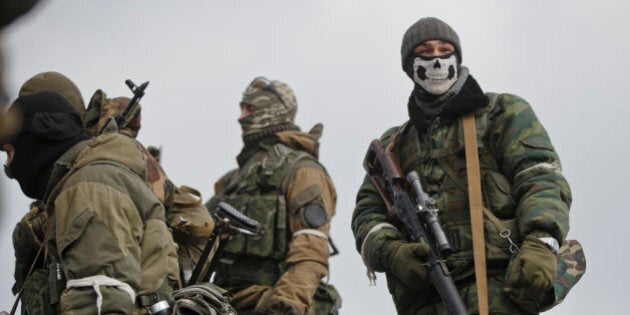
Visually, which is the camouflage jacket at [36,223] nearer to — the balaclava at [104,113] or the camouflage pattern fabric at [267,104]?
the balaclava at [104,113]

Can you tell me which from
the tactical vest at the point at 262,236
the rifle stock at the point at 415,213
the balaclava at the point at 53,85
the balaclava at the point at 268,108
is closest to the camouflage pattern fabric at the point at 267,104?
the balaclava at the point at 268,108

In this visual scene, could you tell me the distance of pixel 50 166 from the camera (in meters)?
5.14

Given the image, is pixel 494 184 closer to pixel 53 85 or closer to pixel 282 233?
pixel 282 233

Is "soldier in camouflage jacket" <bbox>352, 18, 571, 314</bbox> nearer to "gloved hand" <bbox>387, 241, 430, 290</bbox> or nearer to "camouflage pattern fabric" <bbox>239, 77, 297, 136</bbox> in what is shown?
"gloved hand" <bbox>387, 241, 430, 290</bbox>

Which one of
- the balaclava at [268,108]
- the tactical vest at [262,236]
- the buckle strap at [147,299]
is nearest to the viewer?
the buckle strap at [147,299]

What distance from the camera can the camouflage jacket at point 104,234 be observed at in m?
4.41

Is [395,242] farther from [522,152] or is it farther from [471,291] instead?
[522,152]

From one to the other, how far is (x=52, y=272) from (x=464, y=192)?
227 centimetres

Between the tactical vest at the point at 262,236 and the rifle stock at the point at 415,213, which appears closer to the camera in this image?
the rifle stock at the point at 415,213

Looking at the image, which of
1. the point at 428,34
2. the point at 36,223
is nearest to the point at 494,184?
A: the point at 428,34

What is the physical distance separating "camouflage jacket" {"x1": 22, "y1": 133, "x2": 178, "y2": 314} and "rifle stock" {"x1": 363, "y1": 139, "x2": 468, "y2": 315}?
1.37 m

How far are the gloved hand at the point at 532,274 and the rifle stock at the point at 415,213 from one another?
12.4 inches

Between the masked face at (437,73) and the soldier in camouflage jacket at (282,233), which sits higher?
the masked face at (437,73)

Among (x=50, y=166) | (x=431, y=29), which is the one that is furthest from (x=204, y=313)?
(x=431, y=29)
